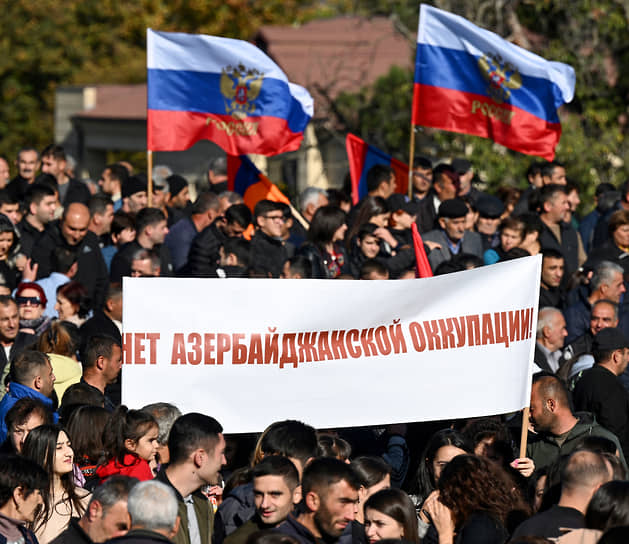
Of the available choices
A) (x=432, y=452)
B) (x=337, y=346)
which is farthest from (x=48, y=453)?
(x=432, y=452)

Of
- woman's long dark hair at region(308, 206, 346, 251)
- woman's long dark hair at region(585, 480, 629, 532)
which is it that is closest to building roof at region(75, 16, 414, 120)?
woman's long dark hair at region(308, 206, 346, 251)

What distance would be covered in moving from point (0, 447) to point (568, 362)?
426 cm

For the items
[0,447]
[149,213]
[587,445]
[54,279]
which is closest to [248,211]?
[149,213]

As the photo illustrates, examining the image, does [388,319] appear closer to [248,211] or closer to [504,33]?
[248,211]

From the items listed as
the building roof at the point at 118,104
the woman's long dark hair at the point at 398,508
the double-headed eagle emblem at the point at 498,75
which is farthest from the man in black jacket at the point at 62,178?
the building roof at the point at 118,104

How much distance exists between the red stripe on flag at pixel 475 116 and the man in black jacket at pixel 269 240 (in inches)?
99.7

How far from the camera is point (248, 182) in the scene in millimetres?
13094

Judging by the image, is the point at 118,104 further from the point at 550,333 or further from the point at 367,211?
the point at 550,333

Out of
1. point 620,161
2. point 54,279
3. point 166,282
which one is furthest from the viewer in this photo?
point 620,161

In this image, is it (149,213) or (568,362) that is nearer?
(568,362)

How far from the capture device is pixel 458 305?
7508 mm

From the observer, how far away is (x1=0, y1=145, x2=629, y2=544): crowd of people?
235 inches

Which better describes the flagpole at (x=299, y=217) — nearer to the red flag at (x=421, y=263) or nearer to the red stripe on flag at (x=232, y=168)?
the red stripe on flag at (x=232, y=168)

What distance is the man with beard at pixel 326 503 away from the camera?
599 centimetres
